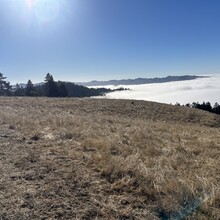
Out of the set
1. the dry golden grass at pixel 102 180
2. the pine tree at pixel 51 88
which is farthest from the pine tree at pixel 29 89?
the dry golden grass at pixel 102 180

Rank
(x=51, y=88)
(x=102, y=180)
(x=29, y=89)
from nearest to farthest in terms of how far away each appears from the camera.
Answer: (x=102, y=180) < (x=51, y=88) < (x=29, y=89)

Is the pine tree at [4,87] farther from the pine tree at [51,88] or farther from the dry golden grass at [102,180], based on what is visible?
the dry golden grass at [102,180]

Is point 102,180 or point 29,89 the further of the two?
point 29,89

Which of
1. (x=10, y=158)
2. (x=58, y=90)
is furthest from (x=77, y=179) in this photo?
(x=58, y=90)

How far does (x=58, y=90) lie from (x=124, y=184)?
65346 millimetres

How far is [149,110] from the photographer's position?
3291cm

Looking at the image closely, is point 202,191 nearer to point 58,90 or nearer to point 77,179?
point 77,179

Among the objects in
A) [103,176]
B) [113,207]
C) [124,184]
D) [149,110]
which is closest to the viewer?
[113,207]

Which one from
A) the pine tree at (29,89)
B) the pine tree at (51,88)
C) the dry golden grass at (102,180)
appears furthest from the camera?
the pine tree at (29,89)

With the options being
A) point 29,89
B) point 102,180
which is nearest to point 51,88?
point 29,89

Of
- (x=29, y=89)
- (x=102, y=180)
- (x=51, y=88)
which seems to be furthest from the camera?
(x=29, y=89)

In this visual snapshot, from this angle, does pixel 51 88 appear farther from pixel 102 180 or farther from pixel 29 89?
pixel 102 180

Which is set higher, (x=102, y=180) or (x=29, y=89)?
(x=29, y=89)

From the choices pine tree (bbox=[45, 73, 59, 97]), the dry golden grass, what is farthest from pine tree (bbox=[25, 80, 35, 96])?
the dry golden grass
